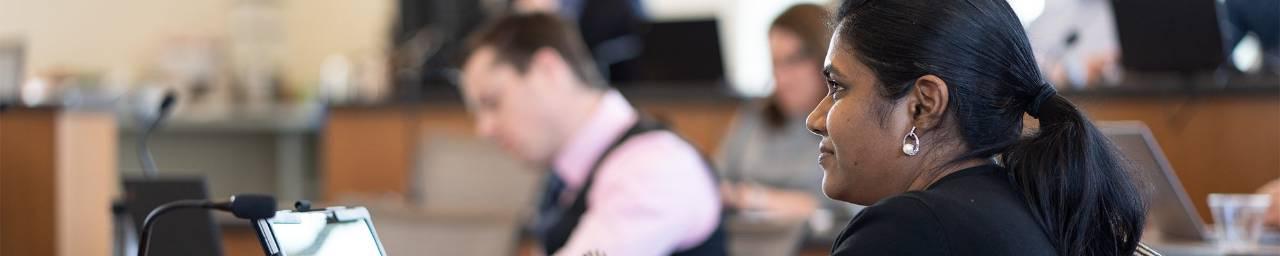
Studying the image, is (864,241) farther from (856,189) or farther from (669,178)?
(669,178)

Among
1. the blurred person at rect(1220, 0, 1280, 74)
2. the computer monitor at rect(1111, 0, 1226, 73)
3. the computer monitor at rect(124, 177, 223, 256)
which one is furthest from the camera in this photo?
the blurred person at rect(1220, 0, 1280, 74)

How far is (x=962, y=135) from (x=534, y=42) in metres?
1.33

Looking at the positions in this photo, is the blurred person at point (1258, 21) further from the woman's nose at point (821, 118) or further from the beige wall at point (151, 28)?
the beige wall at point (151, 28)

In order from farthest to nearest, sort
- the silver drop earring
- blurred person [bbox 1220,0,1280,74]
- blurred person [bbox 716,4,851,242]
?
blurred person [bbox 1220,0,1280,74], blurred person [bbox 716,4,851,242], the silver drop earring

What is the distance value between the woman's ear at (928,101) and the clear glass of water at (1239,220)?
1.37 meters

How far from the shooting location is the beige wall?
8.23 metres

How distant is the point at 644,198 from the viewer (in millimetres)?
2152

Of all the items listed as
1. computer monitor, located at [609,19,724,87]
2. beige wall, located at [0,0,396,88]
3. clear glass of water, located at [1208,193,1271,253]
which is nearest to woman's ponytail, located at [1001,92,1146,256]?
clear glass of water, located at [1208,193,1271,253]

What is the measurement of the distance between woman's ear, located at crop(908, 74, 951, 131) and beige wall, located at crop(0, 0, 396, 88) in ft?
A: 23.1

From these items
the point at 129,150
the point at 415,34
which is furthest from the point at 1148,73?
the point at 129,150

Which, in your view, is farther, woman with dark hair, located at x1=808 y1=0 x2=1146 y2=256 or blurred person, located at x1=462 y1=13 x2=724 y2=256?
blurred person, located at x1=462 y1=13 x2=724 y2=256

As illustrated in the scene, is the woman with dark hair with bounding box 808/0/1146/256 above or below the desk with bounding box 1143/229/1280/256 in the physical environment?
above

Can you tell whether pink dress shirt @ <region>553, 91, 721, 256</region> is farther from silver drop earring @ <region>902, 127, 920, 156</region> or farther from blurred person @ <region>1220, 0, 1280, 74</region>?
blurred person @ <region>1220, 0, 1280, 74</region>

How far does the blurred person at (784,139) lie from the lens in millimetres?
3334
